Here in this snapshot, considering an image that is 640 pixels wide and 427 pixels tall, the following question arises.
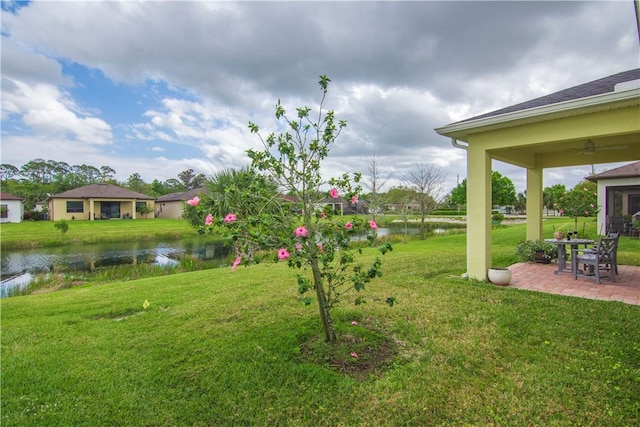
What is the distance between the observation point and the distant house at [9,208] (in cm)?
2876

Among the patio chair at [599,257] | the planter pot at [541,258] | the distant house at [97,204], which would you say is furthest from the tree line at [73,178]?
the patio chair at [599,257]

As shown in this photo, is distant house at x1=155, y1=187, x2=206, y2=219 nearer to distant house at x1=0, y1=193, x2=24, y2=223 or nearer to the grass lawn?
distant house at x1=0, y1=193, x2=24, y2=223

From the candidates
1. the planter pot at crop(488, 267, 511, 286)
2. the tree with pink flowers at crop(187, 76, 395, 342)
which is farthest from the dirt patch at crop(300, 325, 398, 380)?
the planter pot at crop(488, 267, 511, 286)

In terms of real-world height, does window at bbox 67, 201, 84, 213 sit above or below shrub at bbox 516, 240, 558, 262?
above

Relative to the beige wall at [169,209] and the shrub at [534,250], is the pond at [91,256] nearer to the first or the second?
the shrub at [534,250]

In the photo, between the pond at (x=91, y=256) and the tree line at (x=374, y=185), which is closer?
the pond at (x=91, y=256)

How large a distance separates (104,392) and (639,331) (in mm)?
5678

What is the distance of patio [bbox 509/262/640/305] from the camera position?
5246 millimetres

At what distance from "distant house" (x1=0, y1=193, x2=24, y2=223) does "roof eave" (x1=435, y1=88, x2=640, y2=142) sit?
38.0 metres

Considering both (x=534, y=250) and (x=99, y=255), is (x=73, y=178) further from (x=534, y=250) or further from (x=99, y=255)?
(x=534, y=250)

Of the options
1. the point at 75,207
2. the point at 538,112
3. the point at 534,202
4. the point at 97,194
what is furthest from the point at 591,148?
the point at 75,207

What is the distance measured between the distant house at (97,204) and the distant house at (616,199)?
38.0m

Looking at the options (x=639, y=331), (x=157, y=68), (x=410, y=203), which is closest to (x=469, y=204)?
(x=639, y=331)

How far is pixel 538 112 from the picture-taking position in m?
5.09
